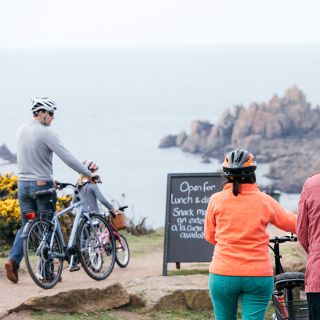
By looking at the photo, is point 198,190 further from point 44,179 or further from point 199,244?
point 44,179

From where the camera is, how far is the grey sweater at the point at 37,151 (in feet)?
30.1

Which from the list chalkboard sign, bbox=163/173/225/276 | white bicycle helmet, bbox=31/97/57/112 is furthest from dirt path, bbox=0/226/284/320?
white bicycle helmet, bbox=31/97/57/112

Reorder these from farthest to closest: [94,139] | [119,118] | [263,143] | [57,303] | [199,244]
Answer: [119,118]
[263,143]
[94,139]
[199,244]
[57,303]

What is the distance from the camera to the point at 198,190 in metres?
10.3

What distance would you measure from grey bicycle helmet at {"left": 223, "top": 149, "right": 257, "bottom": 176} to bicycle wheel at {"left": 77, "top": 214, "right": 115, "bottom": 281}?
392 cm

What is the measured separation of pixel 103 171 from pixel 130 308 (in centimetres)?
8460

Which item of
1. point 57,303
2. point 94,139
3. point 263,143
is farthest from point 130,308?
point 263,143

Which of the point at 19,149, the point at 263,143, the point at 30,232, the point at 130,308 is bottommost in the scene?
the point at 130,308

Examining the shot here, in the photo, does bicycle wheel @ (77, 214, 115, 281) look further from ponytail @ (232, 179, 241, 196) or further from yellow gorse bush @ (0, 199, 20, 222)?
ponytail @ (232, 179, 241, 196)

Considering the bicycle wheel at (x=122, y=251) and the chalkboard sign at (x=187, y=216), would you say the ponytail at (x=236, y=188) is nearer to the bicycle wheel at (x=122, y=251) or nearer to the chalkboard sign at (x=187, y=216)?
the chalkboard sign at (x=187, y=216)

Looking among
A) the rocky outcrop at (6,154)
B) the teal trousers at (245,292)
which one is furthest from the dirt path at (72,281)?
the rocky outcrop at (6,154)

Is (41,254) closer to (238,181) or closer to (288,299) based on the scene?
(238,181)

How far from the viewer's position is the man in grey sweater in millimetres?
9188

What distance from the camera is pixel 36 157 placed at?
30.3 ft
